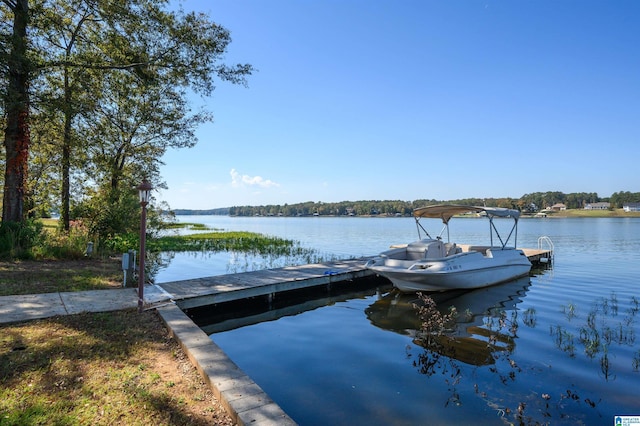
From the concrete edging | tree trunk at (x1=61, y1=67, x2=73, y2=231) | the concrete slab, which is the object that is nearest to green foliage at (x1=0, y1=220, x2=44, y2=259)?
tree trunk at (x1=61, y1=67, x2=73, y2=231)

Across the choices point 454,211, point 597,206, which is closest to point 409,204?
point 597,206

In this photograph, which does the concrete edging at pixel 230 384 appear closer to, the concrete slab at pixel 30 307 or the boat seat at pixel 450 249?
the concrete slab at pixel 30 307

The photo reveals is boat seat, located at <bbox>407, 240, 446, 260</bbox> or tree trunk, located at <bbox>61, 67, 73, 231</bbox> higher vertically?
tree trunk, located at <bbox>61, 67, 73, 231</bbox>

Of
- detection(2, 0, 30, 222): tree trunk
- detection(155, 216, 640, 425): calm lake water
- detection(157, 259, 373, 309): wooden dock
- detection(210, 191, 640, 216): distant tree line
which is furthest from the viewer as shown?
detection(210, 191, 640, 216): distant tree line

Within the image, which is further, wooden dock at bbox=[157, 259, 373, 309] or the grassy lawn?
wooden dock at bbox=[157, 259, 373, 309]

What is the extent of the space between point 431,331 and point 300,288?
4634 mm

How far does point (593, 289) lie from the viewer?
1209 cm

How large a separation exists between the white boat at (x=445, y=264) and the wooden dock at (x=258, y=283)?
5.38 feet

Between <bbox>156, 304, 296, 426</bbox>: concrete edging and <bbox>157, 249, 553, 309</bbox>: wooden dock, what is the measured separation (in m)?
2.96

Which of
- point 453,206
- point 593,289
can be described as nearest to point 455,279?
point 453,206

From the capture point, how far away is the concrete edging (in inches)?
127

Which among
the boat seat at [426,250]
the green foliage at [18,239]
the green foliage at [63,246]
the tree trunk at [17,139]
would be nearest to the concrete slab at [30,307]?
the green foliage at [18,239]

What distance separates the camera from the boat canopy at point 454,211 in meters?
12.1

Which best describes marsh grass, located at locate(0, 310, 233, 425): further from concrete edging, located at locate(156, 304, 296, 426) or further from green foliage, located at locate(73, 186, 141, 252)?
green foliage, located at locate(73, 186, 141, 252)
